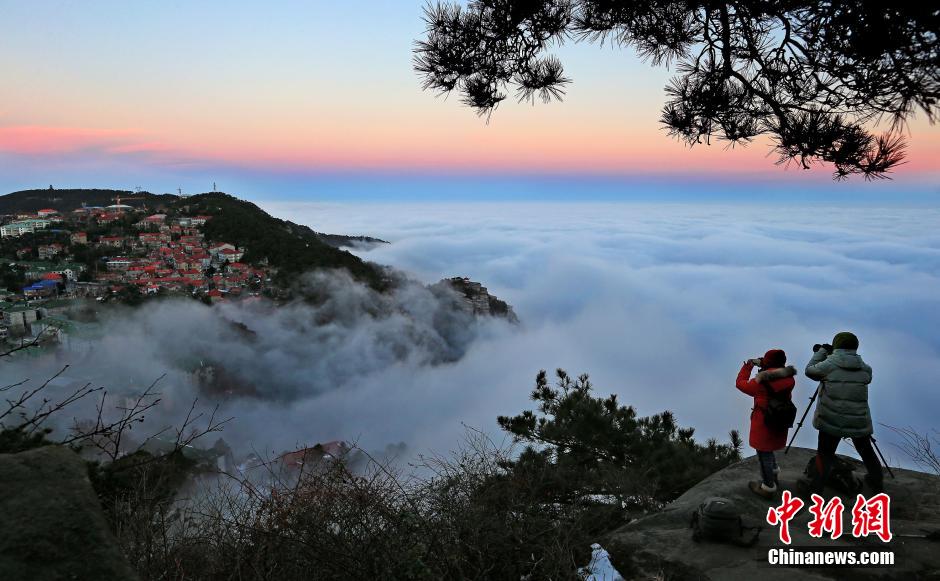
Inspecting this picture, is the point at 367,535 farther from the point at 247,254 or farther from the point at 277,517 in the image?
the point at 247,254

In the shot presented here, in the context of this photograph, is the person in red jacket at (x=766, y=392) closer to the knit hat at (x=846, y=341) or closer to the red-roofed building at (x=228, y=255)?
the knit hat at (x=846, y=341)

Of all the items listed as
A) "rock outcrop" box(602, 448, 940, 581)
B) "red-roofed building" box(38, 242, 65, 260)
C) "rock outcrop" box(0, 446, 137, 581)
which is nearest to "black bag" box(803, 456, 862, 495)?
"rock outcrop" box(602, 448, 940, 581)

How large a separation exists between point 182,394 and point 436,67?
45138 mm

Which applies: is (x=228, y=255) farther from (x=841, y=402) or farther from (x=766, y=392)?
(x=841, y=402)

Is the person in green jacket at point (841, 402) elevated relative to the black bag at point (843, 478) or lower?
elevated

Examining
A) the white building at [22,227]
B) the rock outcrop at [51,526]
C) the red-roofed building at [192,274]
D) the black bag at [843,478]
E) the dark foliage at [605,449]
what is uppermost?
the white building at [22,227]

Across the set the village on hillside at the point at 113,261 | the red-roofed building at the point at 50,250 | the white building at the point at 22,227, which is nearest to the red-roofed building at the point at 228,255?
the village on hillside at the point at 113,261

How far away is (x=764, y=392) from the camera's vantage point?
171 inches

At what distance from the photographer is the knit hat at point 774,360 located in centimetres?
438

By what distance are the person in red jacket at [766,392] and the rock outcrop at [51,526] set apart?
4587 millimetres

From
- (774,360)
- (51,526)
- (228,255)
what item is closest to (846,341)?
(774,360)

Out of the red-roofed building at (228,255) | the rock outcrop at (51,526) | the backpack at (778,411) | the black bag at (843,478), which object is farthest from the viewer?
the red-roofed building at (228,255)

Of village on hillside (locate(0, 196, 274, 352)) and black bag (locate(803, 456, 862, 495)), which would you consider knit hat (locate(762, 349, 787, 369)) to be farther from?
village on hillside (locate(0, 196, 274, 352))

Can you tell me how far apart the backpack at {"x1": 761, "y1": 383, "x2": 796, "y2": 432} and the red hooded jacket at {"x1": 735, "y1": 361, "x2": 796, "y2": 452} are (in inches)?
1.0
